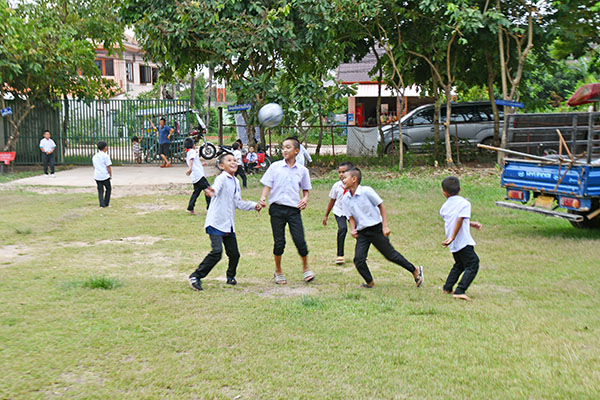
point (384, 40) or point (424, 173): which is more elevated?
point (384, 40)

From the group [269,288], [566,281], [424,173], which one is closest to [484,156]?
[424,173]

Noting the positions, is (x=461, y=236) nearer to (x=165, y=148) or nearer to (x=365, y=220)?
(x=365, y=220)

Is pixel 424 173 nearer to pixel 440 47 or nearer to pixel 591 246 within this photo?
pixel 440 47

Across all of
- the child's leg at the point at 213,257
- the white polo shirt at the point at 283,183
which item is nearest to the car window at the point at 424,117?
the white polo shirt at the point at 283,183

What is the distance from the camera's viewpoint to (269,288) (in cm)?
705

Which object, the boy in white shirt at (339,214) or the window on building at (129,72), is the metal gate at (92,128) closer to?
the boy in white shirt at (339,214)

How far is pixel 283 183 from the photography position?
7184 mm

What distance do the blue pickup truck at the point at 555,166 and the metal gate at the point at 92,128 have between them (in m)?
14.7

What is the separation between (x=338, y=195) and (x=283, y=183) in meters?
1.44

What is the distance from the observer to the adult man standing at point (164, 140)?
22.2 meters

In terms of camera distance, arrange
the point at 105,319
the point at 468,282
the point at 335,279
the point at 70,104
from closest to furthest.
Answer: the point at 105,319 < the point at 468,282 < the point at 335,279 < the point at 70,104

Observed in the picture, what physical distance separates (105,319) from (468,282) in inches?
137

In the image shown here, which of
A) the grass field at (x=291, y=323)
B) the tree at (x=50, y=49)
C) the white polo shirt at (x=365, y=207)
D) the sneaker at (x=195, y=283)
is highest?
the tree at (x=50, y=49)

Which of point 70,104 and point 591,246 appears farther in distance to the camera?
point 70,104
